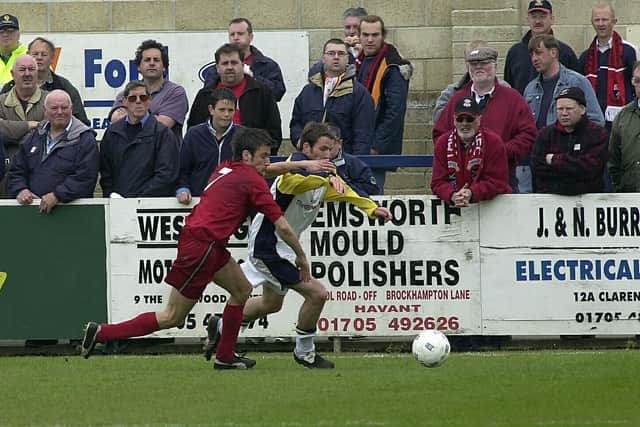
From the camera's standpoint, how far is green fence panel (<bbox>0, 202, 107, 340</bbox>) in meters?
14.0

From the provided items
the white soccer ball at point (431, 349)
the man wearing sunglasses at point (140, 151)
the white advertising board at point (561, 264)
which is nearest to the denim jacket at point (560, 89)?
the white advertising board at point (561, 264)

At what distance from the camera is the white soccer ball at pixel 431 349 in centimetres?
1187

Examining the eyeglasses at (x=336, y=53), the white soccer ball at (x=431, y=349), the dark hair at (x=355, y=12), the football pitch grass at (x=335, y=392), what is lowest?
the football pitch grass at (x=335, y=392)

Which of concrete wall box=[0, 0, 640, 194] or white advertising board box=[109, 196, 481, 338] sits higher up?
concrete wall box=[0, 0, 640, 194]

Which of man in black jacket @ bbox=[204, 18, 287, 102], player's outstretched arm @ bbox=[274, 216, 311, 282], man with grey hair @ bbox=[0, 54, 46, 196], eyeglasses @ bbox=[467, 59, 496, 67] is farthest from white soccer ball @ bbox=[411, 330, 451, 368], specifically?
man with grey hair @ bbox=[0, 54, 46, 196]

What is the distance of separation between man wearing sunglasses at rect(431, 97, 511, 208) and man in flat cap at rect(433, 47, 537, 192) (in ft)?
0.97

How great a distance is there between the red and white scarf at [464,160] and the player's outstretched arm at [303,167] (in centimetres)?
204

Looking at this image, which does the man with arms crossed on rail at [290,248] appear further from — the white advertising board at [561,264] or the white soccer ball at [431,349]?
the white advertising board at [561,264]

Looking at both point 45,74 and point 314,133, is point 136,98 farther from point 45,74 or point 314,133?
point 314,133

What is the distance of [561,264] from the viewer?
13742 mm

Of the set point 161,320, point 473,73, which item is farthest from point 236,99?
point 161,320

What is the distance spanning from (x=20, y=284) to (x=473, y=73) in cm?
459

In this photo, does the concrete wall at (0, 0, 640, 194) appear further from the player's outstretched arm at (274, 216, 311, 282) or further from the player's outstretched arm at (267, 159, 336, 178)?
the player's outstretched arm at (274, 216, 311, 282)

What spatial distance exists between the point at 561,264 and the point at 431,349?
93.2 inches
